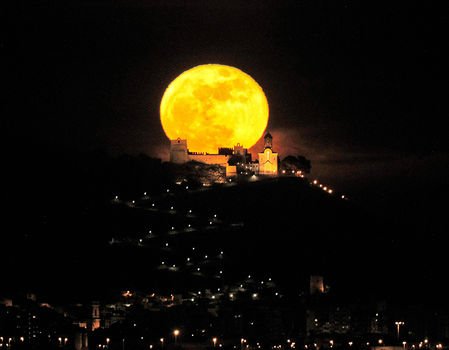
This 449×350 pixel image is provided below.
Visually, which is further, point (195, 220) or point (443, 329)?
point (195, 220)

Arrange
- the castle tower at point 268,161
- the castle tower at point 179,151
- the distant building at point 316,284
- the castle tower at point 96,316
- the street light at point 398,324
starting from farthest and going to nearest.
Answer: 1. the castle tower at point 179,151
2. the castle tower at point 268,161
3. the distant building at point 316,284
4. the castle tower at point 96,316
5. the street light at point 398,324

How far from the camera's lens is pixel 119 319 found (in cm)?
6400

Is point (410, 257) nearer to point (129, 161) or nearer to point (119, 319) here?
point (119, 319)

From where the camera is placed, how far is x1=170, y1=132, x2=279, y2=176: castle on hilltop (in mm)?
100375

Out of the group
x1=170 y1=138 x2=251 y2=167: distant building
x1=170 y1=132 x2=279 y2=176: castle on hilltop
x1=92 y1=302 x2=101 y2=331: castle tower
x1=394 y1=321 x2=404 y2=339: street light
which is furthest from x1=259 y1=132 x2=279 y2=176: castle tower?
x1=394 y1=321 x2=404 y2=339: street light

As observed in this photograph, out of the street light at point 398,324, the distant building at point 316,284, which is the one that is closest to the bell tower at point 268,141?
the distant building at point 316,284

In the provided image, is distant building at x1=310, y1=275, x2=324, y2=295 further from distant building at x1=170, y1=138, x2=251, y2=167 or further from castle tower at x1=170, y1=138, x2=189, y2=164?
castle tower at x1=170, y1=138, x2=189, y2=164

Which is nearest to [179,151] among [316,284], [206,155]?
[206,155]

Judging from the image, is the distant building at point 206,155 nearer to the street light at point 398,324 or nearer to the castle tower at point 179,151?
the castle tower at point 179,151

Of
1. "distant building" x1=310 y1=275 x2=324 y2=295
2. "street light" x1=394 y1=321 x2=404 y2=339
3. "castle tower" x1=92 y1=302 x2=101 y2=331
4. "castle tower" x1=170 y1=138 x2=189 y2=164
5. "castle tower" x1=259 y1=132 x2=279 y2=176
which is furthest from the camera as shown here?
"castle tower" x1=170 y1=138 x2=189 y2=164

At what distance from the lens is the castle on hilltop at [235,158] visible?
329ft

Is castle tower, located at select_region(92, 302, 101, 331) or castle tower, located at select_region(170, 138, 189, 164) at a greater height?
castle tower, located at select_region(170, 138, 189, 164)


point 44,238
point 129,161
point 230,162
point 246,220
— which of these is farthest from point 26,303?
point 129,161

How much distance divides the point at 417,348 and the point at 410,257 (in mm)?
26790
